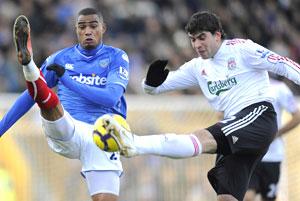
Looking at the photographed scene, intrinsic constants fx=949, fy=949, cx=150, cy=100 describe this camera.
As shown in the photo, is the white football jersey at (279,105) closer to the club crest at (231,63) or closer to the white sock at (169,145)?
the club crest at (231,63)

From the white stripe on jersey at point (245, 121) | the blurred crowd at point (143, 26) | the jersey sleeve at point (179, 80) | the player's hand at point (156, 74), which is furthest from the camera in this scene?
the blurred crowd at point (143, 26)

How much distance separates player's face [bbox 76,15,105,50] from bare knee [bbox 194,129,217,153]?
126 centimetres

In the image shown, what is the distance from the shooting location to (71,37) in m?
15.3

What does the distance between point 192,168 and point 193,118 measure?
2.13 ft

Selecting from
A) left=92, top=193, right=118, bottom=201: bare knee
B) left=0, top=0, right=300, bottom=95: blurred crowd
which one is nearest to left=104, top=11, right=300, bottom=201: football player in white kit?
left=92, top=193, right=118, bottom=201: bare knee

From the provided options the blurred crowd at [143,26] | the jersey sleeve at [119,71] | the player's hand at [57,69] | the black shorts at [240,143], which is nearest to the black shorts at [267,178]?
the black shorts at [240,143]

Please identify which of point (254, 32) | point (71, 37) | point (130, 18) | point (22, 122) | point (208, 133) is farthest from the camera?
point (254, 32)

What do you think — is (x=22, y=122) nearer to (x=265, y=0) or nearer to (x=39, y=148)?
(x=39, y=148)

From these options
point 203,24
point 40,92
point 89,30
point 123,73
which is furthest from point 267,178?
point 40,92

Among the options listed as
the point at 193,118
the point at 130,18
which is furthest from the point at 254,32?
the point at 193,118

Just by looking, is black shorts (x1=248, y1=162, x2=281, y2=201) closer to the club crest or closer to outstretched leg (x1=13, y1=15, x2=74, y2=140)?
the club crest

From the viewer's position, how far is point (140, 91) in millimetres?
14586

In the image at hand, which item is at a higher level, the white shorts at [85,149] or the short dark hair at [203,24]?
the short dark hair at [203,24]

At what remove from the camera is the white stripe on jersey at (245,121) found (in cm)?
797
